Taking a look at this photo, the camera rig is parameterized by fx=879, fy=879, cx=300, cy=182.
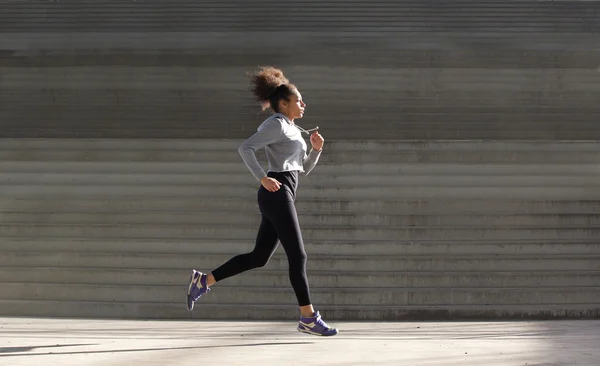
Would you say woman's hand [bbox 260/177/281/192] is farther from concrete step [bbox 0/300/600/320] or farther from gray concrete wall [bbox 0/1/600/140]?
gray concrete wall [bbox 0/1/600/140]

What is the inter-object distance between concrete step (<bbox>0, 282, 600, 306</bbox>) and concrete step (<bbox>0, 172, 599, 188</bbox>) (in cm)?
158

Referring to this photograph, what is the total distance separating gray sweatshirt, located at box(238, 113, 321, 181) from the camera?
436 cm

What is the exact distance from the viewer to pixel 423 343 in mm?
4555

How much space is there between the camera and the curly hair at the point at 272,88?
459cm

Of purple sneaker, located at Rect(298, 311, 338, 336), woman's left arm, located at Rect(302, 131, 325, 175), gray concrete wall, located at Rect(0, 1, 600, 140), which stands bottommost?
purple sneaker, located at Rect(298, 311, 338, 336)

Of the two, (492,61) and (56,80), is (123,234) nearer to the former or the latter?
(56,80)

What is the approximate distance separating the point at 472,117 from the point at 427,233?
365 centimetres

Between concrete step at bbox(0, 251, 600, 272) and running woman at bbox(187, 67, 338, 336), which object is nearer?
running woman at bbox(187, 67, 338, 336)

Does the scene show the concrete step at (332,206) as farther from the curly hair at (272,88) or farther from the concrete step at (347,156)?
the curly hair at (272,88)

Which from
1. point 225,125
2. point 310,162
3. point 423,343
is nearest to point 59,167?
point 225,125

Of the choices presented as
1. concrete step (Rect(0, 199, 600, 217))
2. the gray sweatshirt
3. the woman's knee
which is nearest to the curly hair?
the gray sweatshirt

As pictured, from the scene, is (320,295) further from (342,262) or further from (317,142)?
(317,142)

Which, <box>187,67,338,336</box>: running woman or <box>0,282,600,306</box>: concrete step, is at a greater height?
<box>187,67,338,336</box>: running woman

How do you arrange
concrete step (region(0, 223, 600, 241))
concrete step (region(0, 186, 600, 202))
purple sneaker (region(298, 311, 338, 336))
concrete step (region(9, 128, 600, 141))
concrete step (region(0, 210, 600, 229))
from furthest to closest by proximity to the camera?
1. concrete step (region(9, 128, 600, 141))
2. concrete step (region(0, 186, 600, 202))
3. concrete step (region(0, 210, 600, 229))
4. concrete step (region(0, 223, 600, 241))
5. purple sneaker (region(298, 311, 338, 336))
